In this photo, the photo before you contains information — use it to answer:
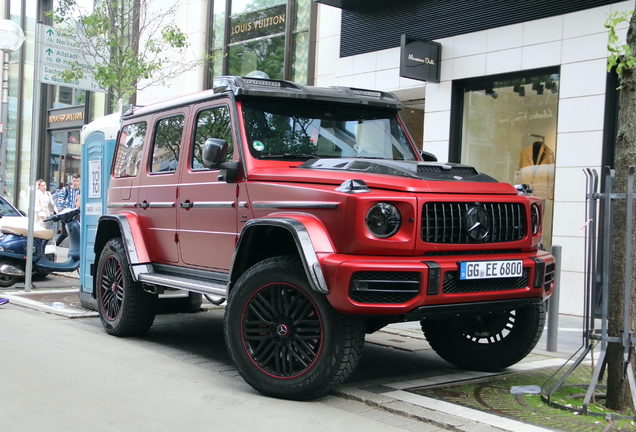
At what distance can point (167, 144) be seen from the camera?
6.81m

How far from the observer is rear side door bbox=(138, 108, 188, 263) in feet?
21.4

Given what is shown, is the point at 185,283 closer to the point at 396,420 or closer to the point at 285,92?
the point at 285,92

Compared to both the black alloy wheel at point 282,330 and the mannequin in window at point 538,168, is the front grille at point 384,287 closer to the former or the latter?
the black alloy wheel at point 282,330

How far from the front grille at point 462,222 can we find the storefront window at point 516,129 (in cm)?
552

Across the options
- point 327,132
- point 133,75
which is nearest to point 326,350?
point 327,132

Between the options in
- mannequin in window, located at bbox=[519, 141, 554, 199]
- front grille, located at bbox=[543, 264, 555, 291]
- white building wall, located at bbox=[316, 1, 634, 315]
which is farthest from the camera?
mannequin in window, located at bbox=[519, 141, 554, 199]

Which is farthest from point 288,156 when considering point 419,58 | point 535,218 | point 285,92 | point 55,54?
point 55,54

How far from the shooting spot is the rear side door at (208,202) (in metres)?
5.73

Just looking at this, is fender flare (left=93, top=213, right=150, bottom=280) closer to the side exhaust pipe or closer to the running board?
the running board

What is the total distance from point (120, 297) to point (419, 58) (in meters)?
6.40

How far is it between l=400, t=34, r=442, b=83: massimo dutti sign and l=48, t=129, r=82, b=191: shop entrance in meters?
15.0

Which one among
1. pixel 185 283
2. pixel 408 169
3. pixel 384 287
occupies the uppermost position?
pixel 408 169

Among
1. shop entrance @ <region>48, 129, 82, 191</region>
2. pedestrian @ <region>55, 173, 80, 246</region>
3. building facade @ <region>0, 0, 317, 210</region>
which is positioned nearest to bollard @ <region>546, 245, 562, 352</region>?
building facade @ <region>0, 0, 317, 210</region>

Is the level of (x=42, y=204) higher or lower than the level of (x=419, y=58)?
lower
